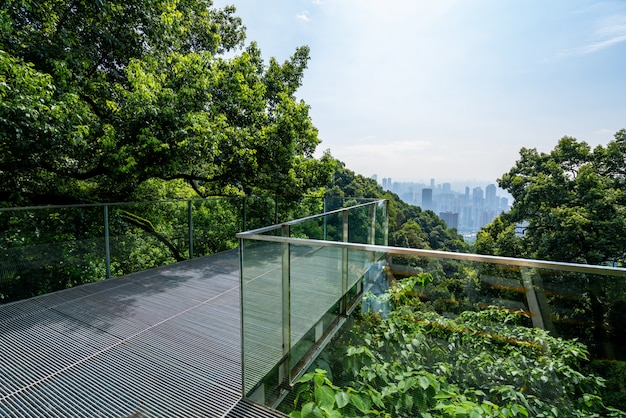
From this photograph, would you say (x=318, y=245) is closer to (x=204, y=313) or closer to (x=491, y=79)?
(x=204, y=313)

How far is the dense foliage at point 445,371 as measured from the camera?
142 cm

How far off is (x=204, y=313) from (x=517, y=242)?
21440mm

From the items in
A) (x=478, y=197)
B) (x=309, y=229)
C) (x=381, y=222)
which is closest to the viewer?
(x=309, y=229)

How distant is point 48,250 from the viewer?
12.8 ft

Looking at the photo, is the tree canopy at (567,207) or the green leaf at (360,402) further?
the tree canopy at (567,207)

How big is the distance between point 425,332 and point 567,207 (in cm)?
2088

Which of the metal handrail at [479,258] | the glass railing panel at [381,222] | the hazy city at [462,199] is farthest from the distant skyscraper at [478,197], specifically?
the metal handrail at [479,258]

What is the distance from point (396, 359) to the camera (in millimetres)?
1783

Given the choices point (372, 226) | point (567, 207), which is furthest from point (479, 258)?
point (567, 207)

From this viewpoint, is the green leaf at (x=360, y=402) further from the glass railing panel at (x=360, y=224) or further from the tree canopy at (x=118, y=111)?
the tree canopy at (x=118, y=111)

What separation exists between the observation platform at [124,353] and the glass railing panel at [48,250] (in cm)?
18

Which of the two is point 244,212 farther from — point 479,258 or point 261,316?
point 479,258

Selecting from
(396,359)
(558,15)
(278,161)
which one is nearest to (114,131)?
(278,161)

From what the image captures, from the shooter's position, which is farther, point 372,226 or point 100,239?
point 372,226
